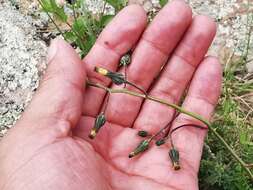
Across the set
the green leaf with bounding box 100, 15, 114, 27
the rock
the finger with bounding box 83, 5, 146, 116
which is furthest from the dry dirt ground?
the finger with bounding box 83, 5, 146, 116

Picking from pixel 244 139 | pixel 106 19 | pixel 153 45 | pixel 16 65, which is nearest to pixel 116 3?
pixel 106 19

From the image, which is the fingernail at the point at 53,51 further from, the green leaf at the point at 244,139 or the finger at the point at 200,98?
the green leaf at the point at 244,139

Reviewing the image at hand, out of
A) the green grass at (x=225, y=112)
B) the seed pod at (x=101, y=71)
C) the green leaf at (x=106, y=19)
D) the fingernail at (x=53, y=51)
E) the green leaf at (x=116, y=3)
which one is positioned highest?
the fingernail at (x=53, y=51)

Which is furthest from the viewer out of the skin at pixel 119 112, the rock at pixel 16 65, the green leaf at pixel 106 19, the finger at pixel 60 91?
the green leaf at pixel 106 19

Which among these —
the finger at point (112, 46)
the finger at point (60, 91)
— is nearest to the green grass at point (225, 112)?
the finger at point (112, 46)

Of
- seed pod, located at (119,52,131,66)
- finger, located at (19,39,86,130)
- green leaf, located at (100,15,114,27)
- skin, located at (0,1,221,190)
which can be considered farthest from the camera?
green leaf, located at (100,15,114,27)

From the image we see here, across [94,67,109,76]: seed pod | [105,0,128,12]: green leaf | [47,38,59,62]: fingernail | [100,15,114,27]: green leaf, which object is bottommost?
[100,15,114,27]: green leaf

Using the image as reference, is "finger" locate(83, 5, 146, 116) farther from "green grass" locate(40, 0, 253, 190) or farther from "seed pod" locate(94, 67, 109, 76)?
"green grass" locate(40, 0, 253, 190)
